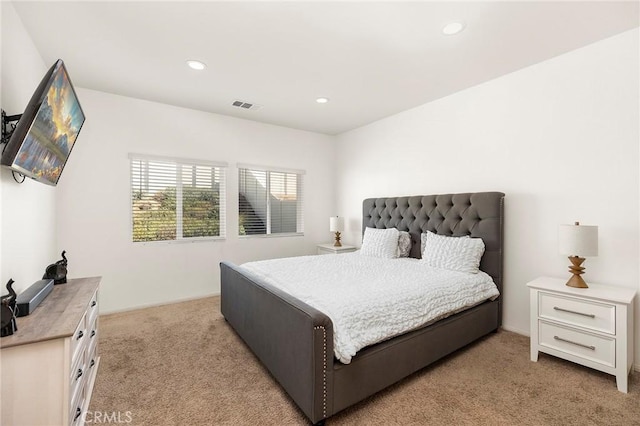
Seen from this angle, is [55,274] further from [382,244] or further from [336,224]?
[336,224]

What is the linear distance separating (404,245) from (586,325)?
Result: 179cm

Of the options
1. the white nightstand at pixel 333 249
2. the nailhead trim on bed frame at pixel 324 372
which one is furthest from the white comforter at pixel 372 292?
the white nightstand at pixel 333 249

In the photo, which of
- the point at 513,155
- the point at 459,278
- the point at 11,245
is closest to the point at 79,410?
the point at 11,245

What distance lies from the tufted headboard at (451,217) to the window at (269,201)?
53.6 inches

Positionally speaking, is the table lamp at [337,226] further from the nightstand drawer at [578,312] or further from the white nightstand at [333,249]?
the nightstand drawer at [578,312]

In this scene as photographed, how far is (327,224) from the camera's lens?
520 cm

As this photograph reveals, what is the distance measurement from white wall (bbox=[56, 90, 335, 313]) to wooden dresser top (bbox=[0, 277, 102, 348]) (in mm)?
1399

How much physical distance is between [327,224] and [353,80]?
2712 mm

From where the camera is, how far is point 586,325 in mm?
2104

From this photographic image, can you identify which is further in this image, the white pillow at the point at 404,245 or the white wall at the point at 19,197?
the white pillow at the point at 404,245

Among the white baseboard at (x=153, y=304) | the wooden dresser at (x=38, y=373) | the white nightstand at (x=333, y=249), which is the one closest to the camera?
the wooden dresser at (x=38, y=373)

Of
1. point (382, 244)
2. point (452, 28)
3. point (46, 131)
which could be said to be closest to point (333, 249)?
point (382, 244)

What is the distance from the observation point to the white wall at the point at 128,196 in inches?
127

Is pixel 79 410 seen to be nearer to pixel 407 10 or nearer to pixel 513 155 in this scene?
pixel 407 10
